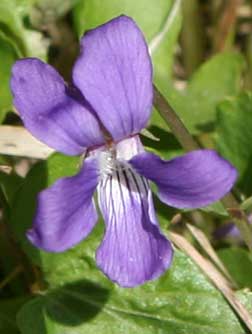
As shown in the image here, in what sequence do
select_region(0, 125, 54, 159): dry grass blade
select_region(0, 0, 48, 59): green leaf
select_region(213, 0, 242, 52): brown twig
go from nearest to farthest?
select_region(0, 125, 54, 159): dry grass blade → select_region(0, 0, 48, 59): green leaf → select_region(213, 0, 242, 52): brown twig

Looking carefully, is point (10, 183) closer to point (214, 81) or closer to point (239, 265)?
point (239, 265)

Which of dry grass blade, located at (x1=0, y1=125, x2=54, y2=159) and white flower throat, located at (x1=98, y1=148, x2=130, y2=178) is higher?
white flower throat, located at (x1=98, y1=148, x2=130, y2=178)

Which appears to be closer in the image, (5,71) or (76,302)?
(76,302)

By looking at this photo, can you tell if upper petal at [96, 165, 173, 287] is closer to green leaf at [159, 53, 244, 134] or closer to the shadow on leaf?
the shadow on leaf

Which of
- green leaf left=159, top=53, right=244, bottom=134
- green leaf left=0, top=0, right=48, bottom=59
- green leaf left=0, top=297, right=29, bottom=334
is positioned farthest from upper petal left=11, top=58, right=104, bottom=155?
green leaf left=159, top=53, right=244, bottom=134

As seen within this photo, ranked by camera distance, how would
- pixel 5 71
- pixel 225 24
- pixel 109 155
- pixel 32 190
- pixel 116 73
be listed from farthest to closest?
pixel 225 24 < pixel 5 71 < pixel 32 190 < pixel 109 155 < pixel 116 73

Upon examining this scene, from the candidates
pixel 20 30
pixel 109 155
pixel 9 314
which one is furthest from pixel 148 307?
pixel 20 30

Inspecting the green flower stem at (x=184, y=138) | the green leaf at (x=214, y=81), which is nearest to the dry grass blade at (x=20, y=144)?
the green flower stem at (x=184, y=138)

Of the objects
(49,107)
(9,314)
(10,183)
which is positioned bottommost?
(9,314)

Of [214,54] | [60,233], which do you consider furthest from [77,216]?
[214,54]
